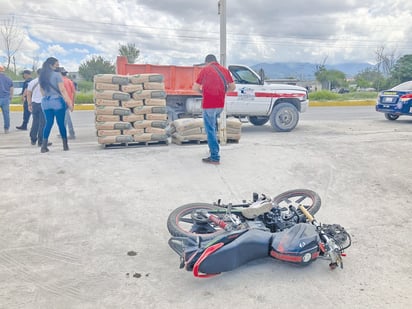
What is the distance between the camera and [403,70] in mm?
34656

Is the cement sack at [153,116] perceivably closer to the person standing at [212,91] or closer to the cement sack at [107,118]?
the cement sack at [107,118]

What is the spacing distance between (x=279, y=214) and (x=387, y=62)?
51145 millimetres

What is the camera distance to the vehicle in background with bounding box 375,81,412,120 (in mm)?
11812

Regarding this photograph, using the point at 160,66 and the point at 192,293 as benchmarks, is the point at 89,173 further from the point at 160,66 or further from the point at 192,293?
the point at 160,66

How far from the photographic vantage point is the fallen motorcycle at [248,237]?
2.93 meters

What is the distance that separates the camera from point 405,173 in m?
5.83

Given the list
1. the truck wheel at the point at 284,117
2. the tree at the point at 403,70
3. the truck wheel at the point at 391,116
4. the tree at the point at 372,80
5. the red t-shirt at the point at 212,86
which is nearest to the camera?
the red t-shirt at the point at 212,86

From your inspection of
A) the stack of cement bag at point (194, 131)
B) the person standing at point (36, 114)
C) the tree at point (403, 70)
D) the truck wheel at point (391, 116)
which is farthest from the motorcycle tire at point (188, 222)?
the tree at point (403, 70)

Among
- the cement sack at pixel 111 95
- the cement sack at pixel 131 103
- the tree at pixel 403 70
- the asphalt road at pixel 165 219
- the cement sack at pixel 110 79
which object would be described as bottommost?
the asphalt road at pixel 165 219

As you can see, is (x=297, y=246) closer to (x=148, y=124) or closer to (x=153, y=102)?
(x=148, y=124)

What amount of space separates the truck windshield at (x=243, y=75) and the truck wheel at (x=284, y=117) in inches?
38.3

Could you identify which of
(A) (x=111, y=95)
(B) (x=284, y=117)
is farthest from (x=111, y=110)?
(B) (x=284, y=117)

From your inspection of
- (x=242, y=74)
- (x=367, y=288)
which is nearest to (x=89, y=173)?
(x=367, y=288)

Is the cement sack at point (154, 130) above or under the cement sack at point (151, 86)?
under
